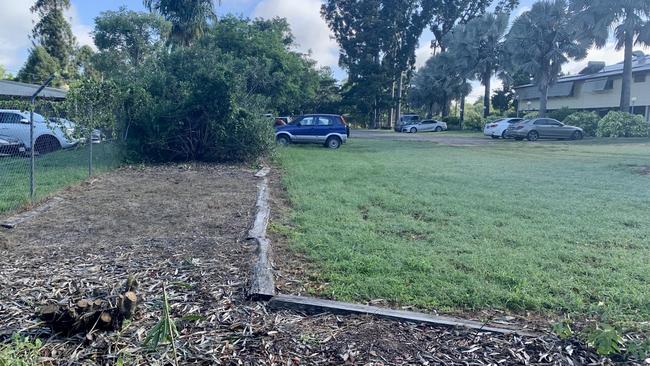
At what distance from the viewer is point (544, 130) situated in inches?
1129

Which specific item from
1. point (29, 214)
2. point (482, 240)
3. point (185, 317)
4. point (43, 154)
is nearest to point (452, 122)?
point (43, 154)

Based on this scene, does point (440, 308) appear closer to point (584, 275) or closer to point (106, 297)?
point (584, 275)

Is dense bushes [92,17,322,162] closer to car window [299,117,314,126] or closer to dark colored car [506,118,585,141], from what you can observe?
car window [299,117,314,126]

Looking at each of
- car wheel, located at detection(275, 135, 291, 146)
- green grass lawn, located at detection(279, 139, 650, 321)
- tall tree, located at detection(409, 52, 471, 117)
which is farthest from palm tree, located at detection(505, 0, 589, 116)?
green grass lawn, located at detection(279, 139, 650, 321)

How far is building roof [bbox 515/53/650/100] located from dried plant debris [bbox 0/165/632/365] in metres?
39.0

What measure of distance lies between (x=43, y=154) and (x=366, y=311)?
13.5 m

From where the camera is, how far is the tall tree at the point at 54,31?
144 feet

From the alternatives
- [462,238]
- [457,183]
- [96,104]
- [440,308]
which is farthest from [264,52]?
[440,308]

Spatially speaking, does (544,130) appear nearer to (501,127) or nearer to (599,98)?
(501,127)

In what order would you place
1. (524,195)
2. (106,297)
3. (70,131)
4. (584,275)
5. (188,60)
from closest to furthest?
1. (106,297)
2. (584,275)
3. (524,195)
4. (70,131)
5. (188,60)

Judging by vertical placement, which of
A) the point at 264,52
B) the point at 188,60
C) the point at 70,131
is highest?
the point at 264,52

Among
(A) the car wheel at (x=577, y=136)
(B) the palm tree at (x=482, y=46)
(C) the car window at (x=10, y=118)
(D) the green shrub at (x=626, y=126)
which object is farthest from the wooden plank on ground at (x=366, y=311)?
(B) the palm tree at (x=482, y=46)

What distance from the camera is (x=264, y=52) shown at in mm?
29828

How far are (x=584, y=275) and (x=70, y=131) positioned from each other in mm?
10403
